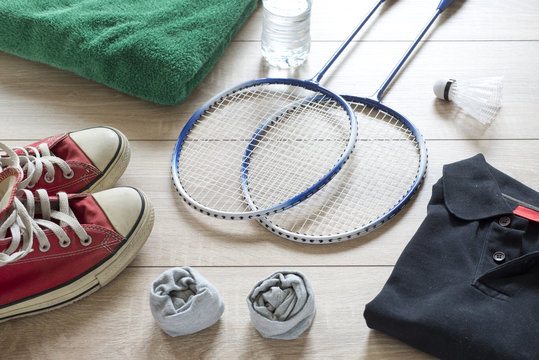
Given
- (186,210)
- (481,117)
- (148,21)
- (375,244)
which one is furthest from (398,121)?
(148,21)

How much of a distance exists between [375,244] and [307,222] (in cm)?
13

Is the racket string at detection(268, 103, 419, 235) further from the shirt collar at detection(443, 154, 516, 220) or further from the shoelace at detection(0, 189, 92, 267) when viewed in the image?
the shoelace at detection(0, 189, 92, 267)

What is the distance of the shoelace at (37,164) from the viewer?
3.43 feet

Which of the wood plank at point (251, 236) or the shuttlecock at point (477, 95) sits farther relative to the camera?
the shuttlecock at point (477, 95)

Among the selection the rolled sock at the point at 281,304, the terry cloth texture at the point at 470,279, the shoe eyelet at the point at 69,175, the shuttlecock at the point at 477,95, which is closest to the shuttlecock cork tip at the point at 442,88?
the shuttlecock at the point at 477,95

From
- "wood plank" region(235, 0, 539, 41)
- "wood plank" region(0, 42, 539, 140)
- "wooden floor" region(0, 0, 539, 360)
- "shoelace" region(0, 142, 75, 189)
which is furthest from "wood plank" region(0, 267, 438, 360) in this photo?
"wood plank" region(235, 0, 539, 41)

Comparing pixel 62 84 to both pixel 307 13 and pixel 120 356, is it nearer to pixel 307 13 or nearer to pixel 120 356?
pixel 307 13

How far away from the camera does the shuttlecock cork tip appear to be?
4.23 ft

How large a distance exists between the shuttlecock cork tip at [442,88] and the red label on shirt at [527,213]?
36 cm

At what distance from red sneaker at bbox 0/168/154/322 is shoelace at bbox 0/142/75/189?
34mm

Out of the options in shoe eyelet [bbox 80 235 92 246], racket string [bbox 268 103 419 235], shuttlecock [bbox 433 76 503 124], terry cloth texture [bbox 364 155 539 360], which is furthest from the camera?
shuttlecock [bbox 433 76 503 124]

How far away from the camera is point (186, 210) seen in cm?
116

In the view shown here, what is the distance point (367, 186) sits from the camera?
1.16 metres

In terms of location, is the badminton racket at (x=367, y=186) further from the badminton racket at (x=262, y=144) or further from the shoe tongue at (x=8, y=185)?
the shoe tongue at (x=8, y=185)
